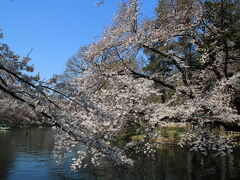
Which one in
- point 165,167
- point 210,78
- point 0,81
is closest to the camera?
point 0,81

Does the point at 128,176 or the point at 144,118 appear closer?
the point at 144,118

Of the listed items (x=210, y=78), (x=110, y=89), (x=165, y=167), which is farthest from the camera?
(x=165, y=167)

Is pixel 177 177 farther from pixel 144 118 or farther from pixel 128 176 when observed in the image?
pixel 144 118

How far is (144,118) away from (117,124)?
2.70ft

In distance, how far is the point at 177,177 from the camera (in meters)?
10.9

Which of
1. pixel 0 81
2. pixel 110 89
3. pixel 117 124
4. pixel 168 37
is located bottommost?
pixel 117 124

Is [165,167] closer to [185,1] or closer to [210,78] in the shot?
[210,78]

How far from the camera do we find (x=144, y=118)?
8148 mm

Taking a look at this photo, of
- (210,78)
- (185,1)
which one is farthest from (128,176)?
(185,1)

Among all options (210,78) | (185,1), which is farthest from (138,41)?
(210,78)

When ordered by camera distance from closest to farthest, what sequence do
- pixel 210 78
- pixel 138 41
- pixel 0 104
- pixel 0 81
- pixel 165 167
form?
pixel 0 81
pixel 0 104
pixel 138 41
pixel 210 78
pixel 165 167

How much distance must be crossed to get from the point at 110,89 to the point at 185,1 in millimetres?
3746

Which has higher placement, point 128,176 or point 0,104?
point 0,104

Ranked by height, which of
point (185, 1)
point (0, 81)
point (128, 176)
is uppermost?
point (185, 1)
